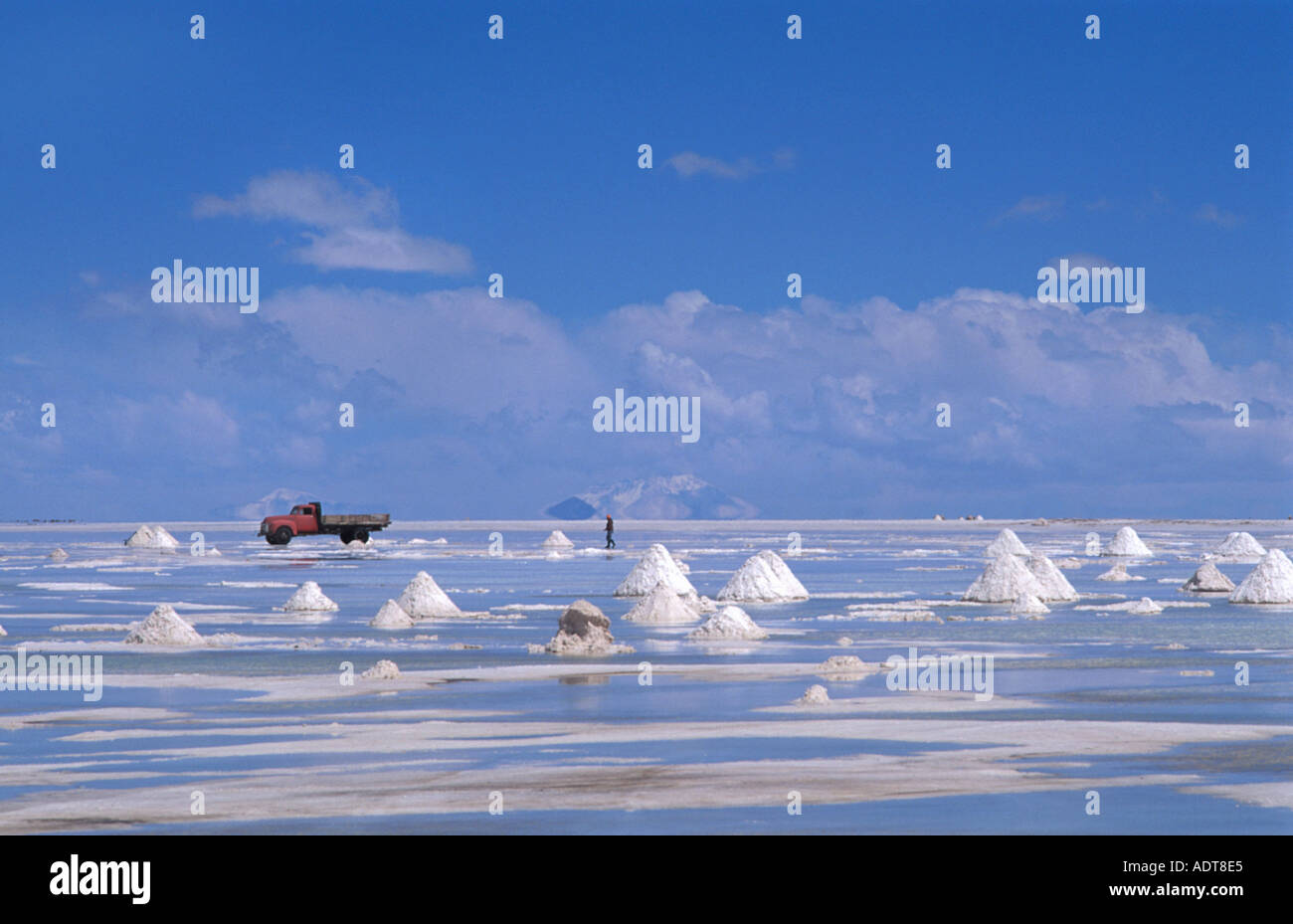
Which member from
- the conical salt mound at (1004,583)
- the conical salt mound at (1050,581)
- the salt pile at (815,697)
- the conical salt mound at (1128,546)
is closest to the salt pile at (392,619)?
the salt pile at (815,697)

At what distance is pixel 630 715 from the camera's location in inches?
663

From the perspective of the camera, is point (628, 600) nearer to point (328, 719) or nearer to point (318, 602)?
point (318, 602)

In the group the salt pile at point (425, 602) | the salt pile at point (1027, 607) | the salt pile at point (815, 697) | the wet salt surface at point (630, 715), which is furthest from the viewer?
the salt pile at point (1027, 607)

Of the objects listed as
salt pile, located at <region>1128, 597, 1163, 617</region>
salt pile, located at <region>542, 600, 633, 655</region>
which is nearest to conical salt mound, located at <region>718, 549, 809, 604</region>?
salt pile, located at <region>1128, 597, 1163, 617</region>

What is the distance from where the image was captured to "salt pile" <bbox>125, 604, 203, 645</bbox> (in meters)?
25.2

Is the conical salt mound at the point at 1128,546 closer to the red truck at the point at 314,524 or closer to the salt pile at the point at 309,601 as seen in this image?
the red truck at the point at 314,524

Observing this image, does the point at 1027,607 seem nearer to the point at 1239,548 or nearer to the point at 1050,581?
the point at 1050,581

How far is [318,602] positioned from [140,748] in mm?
17435

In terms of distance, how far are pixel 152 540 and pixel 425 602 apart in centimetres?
5963

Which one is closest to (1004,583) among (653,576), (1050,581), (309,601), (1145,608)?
(1050,581)

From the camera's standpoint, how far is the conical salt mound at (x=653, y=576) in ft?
118

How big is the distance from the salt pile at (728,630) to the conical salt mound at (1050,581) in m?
11.3
